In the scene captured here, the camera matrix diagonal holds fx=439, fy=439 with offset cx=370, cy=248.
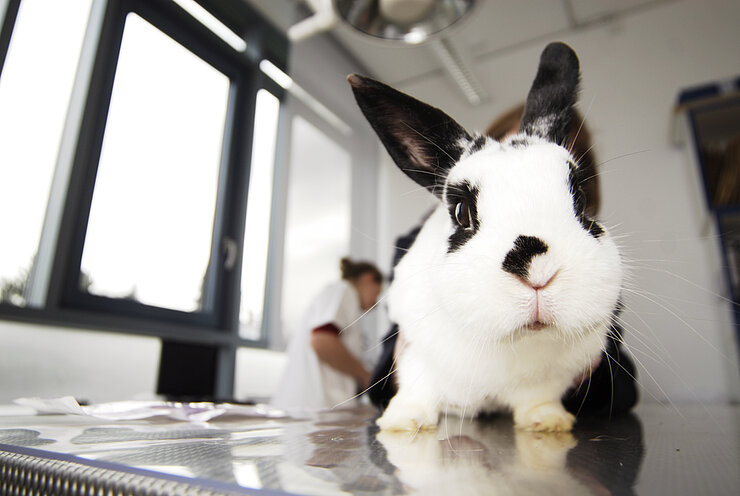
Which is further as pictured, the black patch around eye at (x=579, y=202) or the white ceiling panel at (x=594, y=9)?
the white ceiling panel at (x=594, y=9)

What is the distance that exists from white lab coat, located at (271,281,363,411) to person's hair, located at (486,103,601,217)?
66.2 inches

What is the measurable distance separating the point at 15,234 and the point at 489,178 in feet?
6.70

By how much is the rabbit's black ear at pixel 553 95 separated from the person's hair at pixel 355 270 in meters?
2.10

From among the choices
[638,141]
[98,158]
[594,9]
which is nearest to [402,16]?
[594,9]

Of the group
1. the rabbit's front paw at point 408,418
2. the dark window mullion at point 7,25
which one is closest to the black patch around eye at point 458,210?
the rabbit's front paw at point 408,418

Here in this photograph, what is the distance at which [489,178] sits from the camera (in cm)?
56

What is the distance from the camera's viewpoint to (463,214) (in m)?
0.58

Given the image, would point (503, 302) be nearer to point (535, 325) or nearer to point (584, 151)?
point (535, 325)

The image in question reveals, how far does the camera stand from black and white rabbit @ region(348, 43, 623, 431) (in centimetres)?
47

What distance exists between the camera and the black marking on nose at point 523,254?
0.46 metres

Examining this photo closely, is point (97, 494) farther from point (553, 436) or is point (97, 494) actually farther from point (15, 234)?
point (15, 234)

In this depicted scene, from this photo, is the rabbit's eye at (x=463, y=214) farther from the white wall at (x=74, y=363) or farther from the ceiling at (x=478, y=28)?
the white wall at (x=74, y=363)

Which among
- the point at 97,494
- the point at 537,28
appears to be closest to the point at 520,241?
the point at 97,494

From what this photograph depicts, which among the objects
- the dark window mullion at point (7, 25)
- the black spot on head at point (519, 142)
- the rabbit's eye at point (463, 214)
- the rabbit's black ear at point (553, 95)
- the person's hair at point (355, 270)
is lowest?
the rabbit's eye at point (463, 214)
